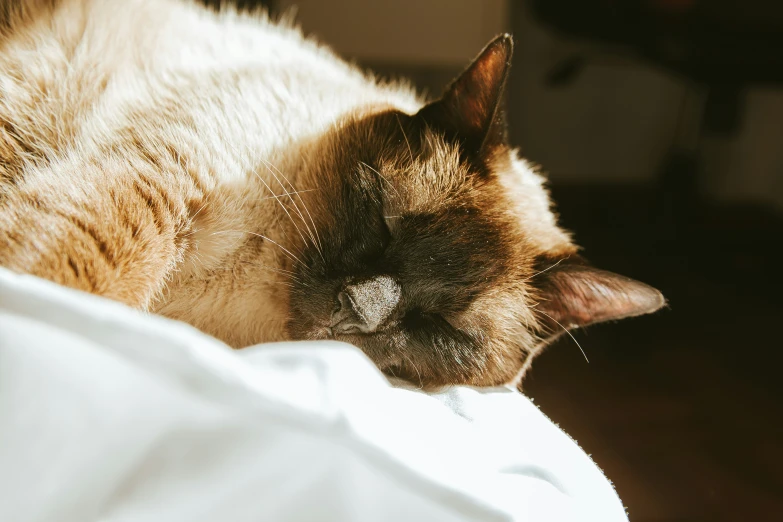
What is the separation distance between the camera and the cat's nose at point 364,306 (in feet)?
3.46

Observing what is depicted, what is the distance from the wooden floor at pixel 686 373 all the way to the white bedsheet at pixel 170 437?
1645 millimetres

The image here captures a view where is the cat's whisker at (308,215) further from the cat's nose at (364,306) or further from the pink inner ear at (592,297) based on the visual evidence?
the pink inner ear at (592,297)

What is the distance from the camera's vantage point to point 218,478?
582 mm

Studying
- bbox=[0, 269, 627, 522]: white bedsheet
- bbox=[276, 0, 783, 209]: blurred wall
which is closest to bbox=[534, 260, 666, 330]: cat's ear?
bbox=[0, 269, 627, 522]: white bedsheet

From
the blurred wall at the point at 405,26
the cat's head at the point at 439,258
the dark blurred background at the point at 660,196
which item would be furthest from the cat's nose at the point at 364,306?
the blurred wall at the point at 405,26

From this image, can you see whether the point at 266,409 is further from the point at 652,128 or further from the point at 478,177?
the point at 652,128

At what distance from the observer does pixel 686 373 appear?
8.88 feet

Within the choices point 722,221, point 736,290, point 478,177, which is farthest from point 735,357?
point 478,177

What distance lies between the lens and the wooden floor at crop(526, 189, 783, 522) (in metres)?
2.08

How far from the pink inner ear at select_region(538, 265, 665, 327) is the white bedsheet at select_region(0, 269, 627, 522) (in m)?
0.70

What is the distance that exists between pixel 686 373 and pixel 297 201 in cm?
220

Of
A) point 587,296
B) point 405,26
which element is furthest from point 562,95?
point 587,296

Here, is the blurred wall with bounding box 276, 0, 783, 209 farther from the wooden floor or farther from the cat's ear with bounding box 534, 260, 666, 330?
the cat's ear with bounding box 534, 260, 666, 330

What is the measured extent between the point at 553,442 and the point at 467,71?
671 mm
